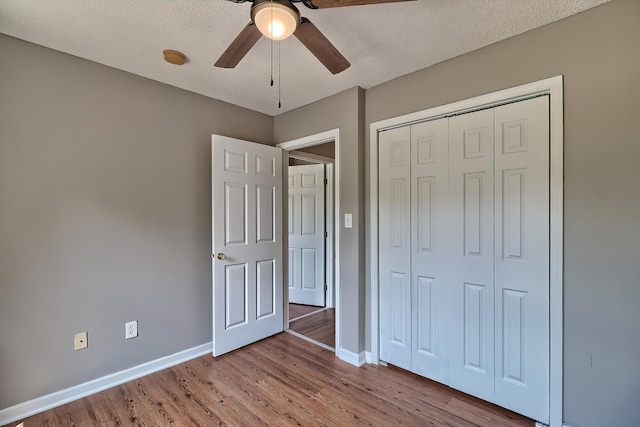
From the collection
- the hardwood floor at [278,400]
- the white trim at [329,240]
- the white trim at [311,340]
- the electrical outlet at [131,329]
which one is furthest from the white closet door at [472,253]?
the electrical outlet at [131,329]

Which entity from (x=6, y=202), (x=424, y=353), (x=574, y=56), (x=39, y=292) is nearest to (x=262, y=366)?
(x=424, y=353)

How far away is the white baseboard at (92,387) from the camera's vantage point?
Result: 184 cm

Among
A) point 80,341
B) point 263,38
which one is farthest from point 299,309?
point 263,38

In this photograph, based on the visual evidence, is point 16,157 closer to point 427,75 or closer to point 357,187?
point 357,187

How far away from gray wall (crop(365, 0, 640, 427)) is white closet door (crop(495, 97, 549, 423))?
110mm

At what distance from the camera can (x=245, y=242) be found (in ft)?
9.25

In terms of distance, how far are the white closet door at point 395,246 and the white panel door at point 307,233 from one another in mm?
1624

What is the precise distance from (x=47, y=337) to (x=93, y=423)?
25.1 inches

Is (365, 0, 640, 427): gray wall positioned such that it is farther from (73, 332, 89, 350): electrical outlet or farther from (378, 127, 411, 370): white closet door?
(73, 332, 89, 350): electrical outlet

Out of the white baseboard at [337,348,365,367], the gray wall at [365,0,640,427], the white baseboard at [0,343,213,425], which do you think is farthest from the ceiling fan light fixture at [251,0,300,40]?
the white baseboard at [0,343,213,425]

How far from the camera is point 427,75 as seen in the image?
2234mm

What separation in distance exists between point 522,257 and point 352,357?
1561mm

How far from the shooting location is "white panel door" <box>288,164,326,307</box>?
13.3ft

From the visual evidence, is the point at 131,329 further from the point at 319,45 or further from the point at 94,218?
the point at 319,45
